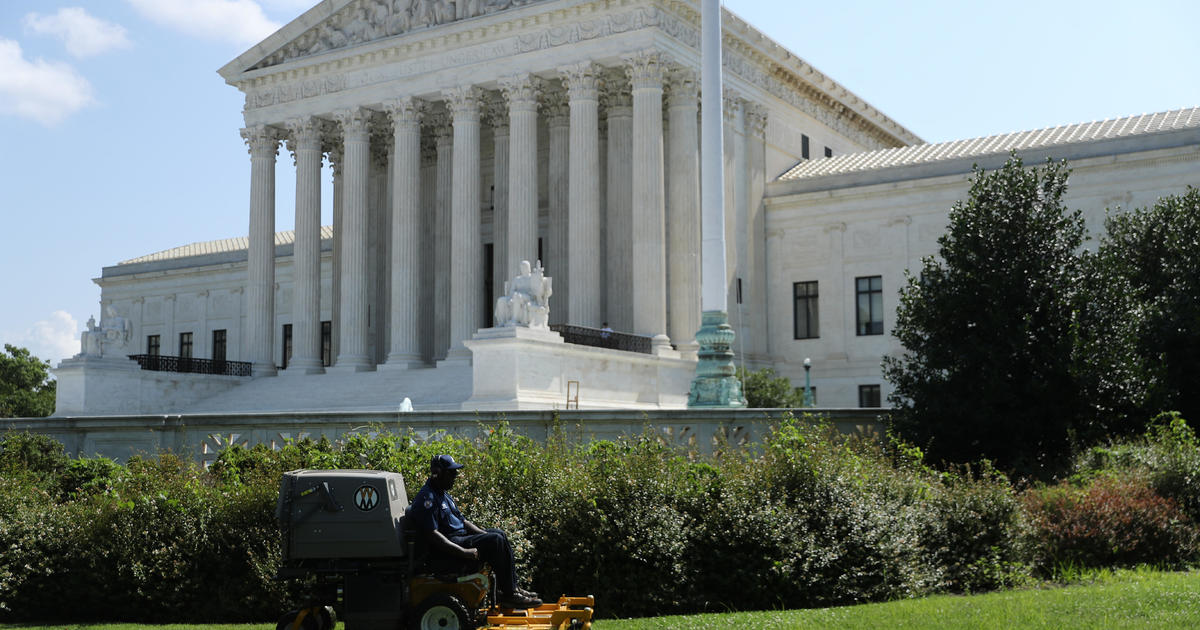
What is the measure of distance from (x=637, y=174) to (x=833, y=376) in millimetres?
Result: 12756

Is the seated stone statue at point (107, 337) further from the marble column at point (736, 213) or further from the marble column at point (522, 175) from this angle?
the marble column at point (736, 213)

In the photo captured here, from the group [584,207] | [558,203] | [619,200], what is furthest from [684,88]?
[558,203]

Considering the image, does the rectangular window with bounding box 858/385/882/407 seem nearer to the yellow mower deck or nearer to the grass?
the grass

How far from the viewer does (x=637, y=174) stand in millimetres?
48375

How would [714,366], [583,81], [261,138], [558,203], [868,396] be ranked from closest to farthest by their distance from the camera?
[714,366] < [583,81] < [868,396] < [558,203] < [261,138]

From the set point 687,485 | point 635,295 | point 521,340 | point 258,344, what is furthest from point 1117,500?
point 258,344

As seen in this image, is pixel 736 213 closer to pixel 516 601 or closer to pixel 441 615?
pixel 516 601

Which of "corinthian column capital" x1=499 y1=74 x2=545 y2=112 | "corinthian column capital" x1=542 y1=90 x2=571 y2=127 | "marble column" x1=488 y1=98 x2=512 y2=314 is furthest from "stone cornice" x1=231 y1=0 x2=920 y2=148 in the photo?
"marble column" x1=488 y1=98 x2=512 y2=314

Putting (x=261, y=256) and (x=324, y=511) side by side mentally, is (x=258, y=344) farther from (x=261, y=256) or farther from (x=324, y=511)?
(x=324, y=511)

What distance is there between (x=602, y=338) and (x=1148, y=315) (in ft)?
71.3

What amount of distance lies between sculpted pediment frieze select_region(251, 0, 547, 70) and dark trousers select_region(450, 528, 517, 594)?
4196 centimetres

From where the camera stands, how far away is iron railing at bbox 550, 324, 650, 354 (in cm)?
4519

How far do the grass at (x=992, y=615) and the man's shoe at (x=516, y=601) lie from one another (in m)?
1.84

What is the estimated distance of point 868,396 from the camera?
53.0 metres
